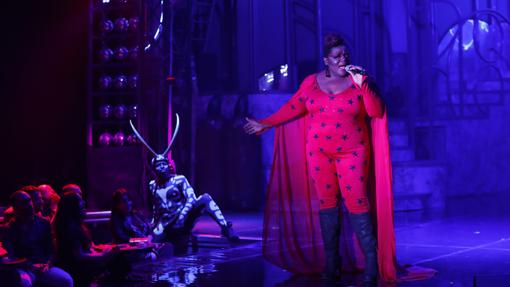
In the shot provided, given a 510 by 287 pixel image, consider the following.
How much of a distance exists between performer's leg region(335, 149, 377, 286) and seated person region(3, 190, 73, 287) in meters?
1.84

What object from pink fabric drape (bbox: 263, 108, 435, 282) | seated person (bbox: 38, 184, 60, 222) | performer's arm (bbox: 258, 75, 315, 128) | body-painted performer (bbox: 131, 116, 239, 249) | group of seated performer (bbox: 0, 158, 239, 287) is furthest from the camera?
body-painted performer (bbox: 131, 116, 239, 249)

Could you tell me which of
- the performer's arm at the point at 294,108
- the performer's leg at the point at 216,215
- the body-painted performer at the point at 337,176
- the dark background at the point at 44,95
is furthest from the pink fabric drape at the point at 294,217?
the dark background at the point at 44,95

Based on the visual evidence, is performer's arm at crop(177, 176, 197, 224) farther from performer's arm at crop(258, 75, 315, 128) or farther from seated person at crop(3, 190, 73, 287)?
seated person at crop(3, 190, 73, 287)

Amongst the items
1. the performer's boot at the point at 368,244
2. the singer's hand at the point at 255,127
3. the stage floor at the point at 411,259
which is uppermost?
the singer's hand at the point at 255,127

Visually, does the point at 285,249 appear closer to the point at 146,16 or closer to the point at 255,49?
the point at 146,16

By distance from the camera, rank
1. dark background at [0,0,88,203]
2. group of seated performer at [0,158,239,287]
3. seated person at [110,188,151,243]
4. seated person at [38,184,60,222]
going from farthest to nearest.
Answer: dark background at [0,0,88,203] < seated person at [110,188,151,243] < seated person at [38,184,60,222] < group of seated performer at [0,158,239,287]

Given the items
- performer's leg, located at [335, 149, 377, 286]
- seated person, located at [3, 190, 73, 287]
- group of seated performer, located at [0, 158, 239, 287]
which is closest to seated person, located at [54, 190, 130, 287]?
group of seated performer, located at [0, 158, 239, 287]

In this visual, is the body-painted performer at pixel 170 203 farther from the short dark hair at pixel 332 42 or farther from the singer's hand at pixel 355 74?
the singer's hand at pixel 355 74

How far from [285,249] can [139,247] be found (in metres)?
1.07

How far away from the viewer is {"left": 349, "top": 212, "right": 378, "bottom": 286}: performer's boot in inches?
174

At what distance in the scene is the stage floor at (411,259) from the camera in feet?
15.3

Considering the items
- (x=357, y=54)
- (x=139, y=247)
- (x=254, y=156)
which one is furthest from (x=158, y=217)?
(x=357, y=54)

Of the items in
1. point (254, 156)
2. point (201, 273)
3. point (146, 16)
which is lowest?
point (201, 273)

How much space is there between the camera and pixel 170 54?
8.97 meters
